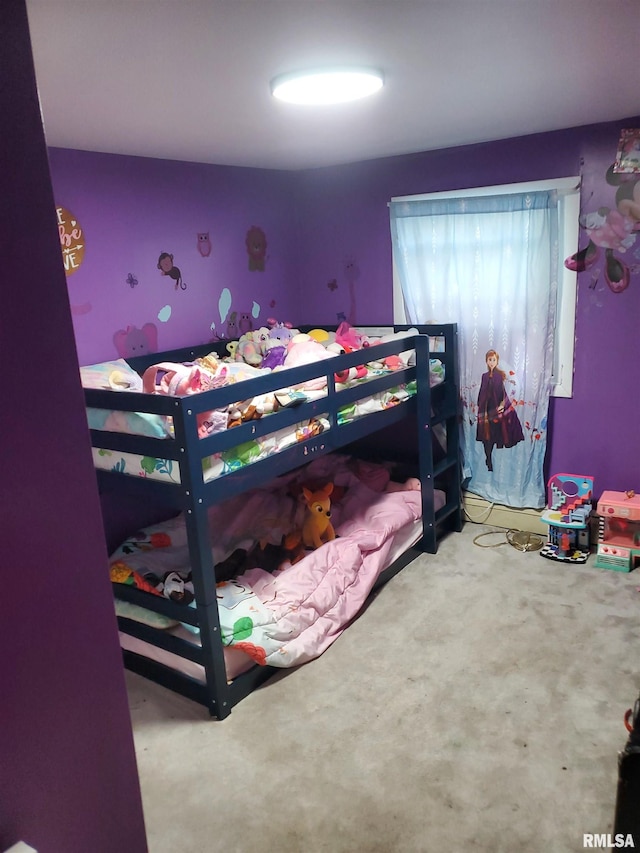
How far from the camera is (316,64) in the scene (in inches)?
71.7

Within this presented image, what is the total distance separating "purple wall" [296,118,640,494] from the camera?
3154mm

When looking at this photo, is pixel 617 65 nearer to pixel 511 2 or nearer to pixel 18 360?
pixel 511 2

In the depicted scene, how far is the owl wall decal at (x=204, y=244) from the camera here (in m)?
3.49

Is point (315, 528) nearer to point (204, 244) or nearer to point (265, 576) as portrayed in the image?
point (265, 576)

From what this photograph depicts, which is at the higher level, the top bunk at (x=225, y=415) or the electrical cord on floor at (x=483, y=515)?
the top bunk at (x=225, y=415)

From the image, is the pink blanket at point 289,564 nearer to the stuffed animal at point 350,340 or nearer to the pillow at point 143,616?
the pillow at point 143,616

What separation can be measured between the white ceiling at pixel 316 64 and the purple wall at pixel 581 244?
24 cm

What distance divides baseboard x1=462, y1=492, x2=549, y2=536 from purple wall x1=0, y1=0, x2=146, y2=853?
2964 mm

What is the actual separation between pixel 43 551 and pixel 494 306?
3007mm

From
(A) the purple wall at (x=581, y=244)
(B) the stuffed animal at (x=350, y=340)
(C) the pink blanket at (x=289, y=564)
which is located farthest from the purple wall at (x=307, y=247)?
(C) the pink blanket at (x=289, y=564)

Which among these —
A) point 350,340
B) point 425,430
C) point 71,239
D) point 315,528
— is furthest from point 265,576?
point 71,239

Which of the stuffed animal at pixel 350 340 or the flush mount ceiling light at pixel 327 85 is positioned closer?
the flush mount ceiling light at pixel 327 85

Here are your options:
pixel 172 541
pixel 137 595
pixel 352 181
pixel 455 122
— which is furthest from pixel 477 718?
pixel 352 181

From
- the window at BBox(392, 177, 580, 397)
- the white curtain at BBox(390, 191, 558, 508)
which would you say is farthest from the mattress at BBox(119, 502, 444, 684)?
the window at BBox(392, 177, 580, 397)
